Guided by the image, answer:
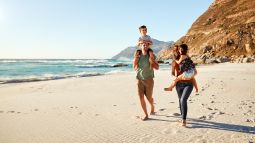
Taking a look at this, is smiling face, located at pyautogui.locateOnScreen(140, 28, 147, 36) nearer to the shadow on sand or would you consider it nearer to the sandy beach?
the sandy beach

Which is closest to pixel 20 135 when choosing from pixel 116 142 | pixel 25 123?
pixel 25 123

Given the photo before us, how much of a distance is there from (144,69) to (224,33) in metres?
75.5

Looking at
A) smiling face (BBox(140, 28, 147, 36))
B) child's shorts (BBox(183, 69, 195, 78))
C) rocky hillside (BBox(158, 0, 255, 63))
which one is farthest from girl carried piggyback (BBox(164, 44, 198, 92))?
rocky hillside (BBox(158, 0, 255, 63))

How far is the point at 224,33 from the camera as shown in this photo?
79.4 meters

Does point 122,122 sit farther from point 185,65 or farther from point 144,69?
point 185,65

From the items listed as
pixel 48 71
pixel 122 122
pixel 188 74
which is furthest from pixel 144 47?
pixel 48 71

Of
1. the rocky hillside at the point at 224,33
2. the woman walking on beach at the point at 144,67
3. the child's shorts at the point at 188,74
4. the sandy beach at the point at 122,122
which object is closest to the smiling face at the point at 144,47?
the woman walking on beach at the point at 144,67

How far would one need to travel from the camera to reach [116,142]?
627 cm

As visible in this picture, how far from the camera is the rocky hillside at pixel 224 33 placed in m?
67.8

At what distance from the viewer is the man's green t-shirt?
7.90 metres

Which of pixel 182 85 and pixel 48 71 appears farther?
pixel 48 71

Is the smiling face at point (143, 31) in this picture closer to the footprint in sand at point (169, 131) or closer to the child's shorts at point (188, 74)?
the child's shorts at point (188, 74)

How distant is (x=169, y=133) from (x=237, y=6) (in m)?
96.3

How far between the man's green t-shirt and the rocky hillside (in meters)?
43.5
